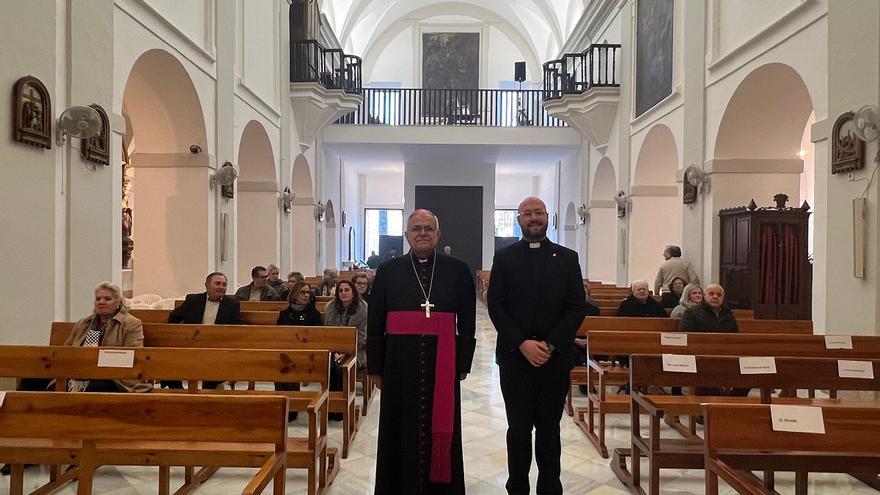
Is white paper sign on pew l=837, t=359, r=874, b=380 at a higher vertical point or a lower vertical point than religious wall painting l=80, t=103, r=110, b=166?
lower

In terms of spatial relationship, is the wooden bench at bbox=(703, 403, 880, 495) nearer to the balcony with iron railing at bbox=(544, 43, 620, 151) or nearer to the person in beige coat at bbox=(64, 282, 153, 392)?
the person in beige coat at bbox=(64, 282, 153, 392)

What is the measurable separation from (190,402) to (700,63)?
9.05 m

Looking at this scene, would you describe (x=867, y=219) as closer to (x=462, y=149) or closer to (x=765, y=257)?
(x=765, y=257)

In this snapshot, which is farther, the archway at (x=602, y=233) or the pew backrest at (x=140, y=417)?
the archway at (x=602, y=233)

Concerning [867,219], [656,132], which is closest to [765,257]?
[867,219]

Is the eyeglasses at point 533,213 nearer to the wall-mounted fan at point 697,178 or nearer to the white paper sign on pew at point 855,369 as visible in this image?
the white paper sign on pew at point 855,369

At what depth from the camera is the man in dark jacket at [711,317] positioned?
18.9 ft

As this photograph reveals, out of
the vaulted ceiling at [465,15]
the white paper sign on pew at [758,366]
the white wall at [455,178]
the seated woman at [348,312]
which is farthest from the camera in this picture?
the white wall at [455,178]

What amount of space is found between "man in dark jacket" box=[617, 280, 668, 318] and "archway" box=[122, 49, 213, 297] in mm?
5551

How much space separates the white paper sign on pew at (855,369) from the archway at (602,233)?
11.9m

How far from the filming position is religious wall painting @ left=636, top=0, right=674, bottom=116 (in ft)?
34.9

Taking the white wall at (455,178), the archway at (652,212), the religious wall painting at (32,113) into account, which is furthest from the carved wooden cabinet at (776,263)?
the white wall at (455,178)

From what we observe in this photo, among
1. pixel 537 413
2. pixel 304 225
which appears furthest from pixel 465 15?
pixel 537 413

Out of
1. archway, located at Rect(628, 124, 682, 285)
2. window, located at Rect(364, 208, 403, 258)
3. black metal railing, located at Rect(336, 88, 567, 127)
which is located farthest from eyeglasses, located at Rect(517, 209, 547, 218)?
window, located at Rect(364, 208, 403, 258)
